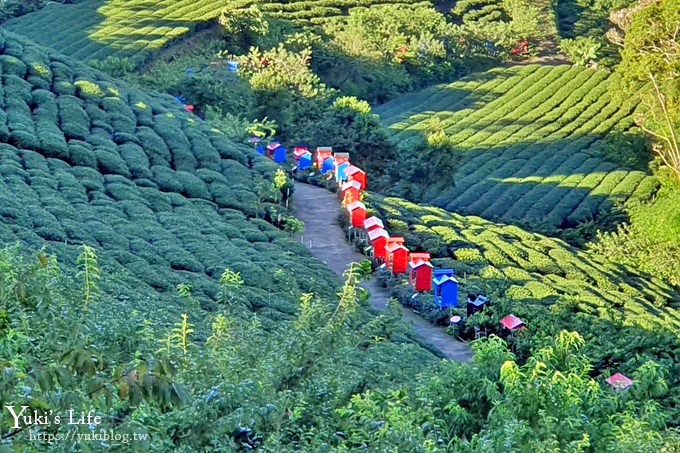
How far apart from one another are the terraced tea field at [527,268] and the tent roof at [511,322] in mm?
908

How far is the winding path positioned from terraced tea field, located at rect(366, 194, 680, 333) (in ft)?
4.39

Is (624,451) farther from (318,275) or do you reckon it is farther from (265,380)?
(318,275)

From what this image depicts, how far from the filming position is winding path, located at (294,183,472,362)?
21.0 meters

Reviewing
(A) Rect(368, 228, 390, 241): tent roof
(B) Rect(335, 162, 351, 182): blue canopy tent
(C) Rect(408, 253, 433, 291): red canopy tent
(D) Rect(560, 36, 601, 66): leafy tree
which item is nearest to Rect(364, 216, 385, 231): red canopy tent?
(A) Rect(368, 228, 390, 241): tent roof

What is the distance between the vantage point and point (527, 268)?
27.9 m

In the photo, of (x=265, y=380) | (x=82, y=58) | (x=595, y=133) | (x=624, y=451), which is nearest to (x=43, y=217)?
(x=265, y=380)

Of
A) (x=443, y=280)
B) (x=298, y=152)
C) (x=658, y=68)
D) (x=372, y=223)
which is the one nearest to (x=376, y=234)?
(x=372, y=223)

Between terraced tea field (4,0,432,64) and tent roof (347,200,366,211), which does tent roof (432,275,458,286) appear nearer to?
tent roof (347,200,366,211)

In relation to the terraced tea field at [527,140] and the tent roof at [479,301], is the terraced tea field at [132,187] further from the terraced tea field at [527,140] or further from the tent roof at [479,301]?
the terraced tea field at [527,140]

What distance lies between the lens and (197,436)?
8203mm

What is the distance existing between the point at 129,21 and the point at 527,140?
20.4 m

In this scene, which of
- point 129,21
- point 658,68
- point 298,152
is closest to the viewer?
point 298,152

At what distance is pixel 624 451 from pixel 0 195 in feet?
49.1

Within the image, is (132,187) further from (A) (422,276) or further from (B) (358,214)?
(A) (422,276)
